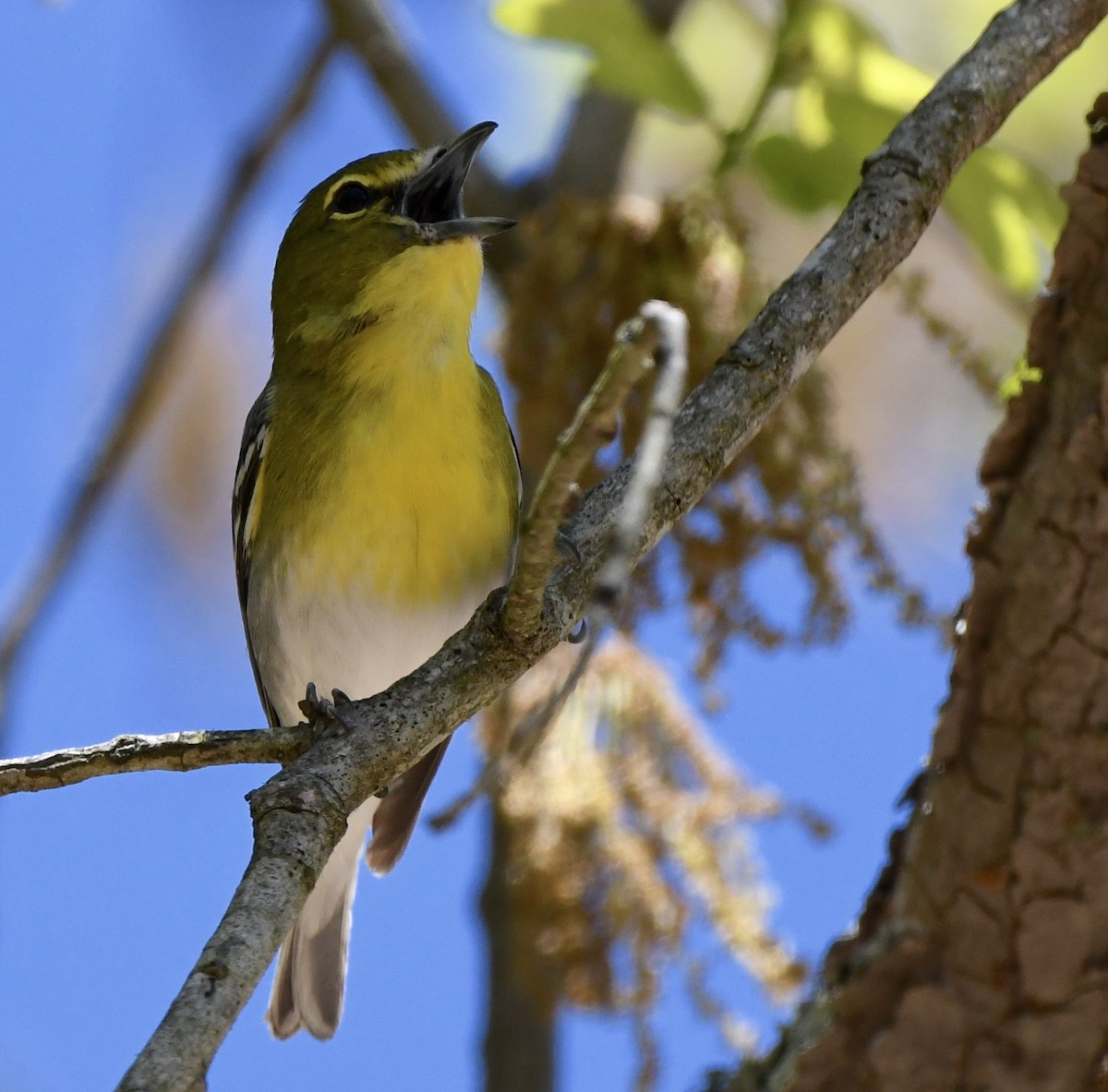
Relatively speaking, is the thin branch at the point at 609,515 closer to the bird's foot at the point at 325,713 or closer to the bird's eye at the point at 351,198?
the bird's foot at the point at 325,713

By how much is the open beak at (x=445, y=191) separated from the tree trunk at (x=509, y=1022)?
1.66m

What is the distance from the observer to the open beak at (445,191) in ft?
11.9

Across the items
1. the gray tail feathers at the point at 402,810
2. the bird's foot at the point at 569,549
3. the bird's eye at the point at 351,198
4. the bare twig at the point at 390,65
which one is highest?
the bare twig at the point at 390,65

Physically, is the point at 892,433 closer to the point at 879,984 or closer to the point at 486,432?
the point at 486,432

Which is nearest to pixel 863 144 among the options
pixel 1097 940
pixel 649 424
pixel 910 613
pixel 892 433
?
pixel 910 613

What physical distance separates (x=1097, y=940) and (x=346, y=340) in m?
2.17

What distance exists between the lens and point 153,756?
82.5 inches

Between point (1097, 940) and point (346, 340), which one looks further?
point (346, 340)

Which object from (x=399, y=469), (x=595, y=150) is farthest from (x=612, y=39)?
(x=595, y=150)

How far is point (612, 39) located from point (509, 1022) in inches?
103

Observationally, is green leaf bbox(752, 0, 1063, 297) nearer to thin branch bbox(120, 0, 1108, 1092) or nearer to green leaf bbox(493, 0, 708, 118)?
green leaf bbox(493, 0, 708, 118)

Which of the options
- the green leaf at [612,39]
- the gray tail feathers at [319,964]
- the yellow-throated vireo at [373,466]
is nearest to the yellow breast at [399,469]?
the yellow-throated vireo at [373,466]

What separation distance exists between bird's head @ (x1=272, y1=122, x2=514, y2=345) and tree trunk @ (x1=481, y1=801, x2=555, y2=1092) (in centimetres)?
149

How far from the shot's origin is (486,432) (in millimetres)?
3732
